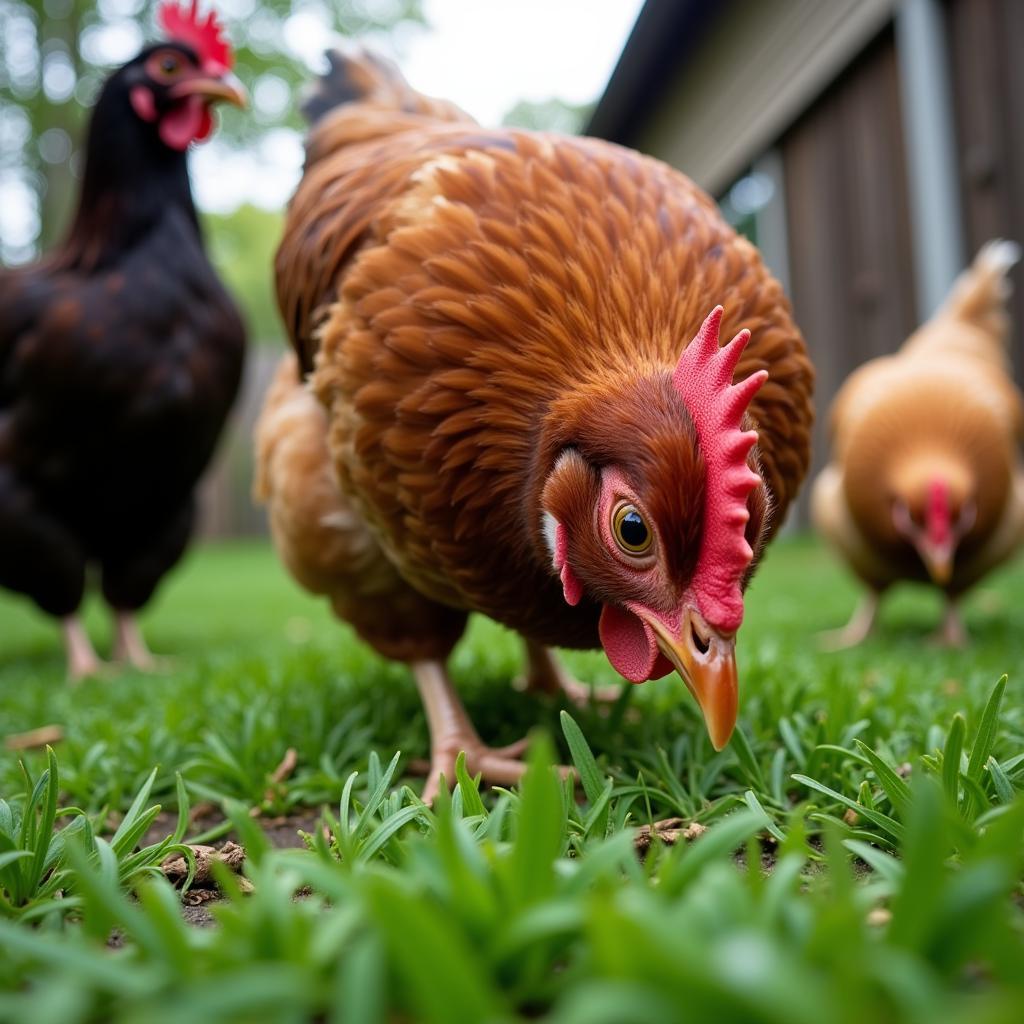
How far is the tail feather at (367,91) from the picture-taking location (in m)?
2.76

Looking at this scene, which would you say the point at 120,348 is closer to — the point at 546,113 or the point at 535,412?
the point at 535,412

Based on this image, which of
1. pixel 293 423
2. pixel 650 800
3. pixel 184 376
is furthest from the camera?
pixel 184 376

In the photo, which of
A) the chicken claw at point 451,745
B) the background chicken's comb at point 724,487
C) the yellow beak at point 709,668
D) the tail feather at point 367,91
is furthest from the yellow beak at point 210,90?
the yellow beak at point 709,668

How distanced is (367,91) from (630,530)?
6.71ft

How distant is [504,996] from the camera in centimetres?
79

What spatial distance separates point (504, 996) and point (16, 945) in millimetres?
427

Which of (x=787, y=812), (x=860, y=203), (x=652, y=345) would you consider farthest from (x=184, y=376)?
(x=860, y=203)

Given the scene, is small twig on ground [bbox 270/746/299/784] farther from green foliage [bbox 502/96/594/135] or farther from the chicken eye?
green foliage [bbox 502/96/594/135]

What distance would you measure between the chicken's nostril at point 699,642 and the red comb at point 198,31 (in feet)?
11.7

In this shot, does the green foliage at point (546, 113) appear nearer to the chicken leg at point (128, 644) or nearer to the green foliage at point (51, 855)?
the chicken leg at point (128, 644)

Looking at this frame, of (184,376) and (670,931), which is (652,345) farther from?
(184,376)

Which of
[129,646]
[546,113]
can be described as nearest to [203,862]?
[129,646]

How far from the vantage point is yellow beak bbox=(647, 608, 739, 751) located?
4.06ft

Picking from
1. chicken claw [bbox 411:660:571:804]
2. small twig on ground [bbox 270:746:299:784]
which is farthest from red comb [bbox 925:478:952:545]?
small twig on ground [bbox 270:746:299:784]
